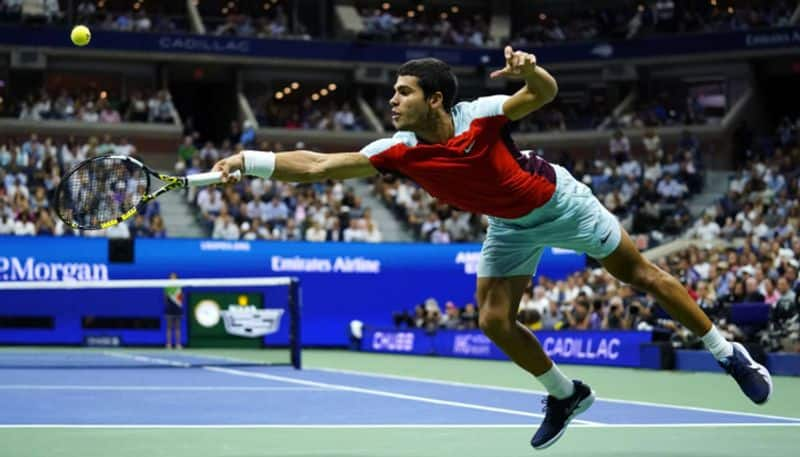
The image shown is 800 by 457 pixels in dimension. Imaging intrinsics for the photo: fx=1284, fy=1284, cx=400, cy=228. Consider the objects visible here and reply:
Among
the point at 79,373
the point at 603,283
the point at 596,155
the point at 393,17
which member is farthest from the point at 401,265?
the point at 393,17

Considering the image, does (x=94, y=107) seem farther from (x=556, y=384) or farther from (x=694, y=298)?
(x=556, y=384)

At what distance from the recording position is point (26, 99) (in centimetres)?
3922

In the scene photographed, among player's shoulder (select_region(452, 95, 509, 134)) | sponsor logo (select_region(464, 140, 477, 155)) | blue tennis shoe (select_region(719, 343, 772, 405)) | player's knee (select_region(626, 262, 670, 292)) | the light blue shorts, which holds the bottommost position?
blue tennis shoe (select_region(719, 343, 772, 405))

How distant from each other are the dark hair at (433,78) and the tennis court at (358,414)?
7.53 feet

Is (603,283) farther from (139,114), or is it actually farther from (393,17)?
(393,17)

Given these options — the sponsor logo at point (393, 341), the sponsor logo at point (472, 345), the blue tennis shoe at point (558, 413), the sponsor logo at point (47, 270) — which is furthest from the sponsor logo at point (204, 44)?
the blue tennis shoe at point (558, 413)

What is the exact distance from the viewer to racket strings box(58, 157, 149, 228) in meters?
8.42

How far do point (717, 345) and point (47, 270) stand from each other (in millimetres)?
22818

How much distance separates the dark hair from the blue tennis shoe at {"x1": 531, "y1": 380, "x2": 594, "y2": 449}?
220 cm

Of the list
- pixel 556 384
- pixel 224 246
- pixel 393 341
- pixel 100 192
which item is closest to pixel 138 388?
pixel 100 192

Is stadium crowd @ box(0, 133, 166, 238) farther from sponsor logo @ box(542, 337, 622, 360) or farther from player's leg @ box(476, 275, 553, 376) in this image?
player's leg @ box(476, 275, 553, 376)

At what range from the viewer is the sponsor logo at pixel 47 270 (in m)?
28.4

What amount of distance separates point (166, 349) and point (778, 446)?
22383 mm

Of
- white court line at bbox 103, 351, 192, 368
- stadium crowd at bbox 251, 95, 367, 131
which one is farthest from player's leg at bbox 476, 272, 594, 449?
stadium crowd at bbox 251, 95, 367, 131
